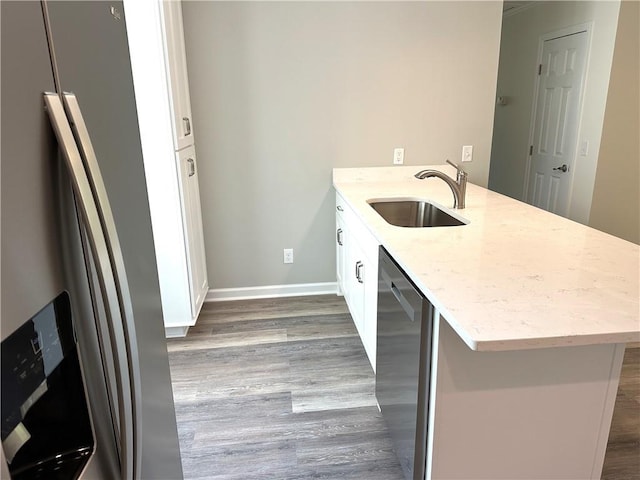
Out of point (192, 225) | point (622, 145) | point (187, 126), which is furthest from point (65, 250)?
point (622, 145)

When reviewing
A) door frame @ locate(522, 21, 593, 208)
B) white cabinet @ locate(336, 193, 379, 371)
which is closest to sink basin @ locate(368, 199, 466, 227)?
white cabinet @ locate(336, 193, 379, 371)

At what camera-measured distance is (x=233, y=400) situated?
7.65 feet

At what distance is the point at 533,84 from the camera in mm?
4578

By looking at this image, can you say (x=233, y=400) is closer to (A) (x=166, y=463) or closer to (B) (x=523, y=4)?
(A) (x=166, y=463)

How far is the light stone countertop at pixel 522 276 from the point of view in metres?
1.09

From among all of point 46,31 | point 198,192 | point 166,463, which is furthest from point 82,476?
point 198,192

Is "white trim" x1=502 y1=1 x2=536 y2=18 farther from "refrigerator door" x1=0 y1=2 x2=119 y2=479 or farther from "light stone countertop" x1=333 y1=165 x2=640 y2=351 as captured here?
"refrigerator door" x1=0 y1=2 x2=119 y2=479

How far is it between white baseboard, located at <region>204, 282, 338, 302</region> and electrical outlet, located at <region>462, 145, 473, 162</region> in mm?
1445

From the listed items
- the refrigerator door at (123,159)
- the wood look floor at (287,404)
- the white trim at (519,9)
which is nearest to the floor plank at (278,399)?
the wood look floor at (287,404)

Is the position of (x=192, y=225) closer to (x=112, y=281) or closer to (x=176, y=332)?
(x=176, y=332)

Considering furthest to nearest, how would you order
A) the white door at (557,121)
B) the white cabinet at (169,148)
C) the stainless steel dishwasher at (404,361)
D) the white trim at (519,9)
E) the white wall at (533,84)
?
the white trim at (519,9)
the white door at (557,121)
the white wall at (533,84)
the white cabinet at (169,148)
the stainless steel dishwasher at (404,361)

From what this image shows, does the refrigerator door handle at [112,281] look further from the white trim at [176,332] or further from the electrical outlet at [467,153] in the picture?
the electrical outlet at [467,153]

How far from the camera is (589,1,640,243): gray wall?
11.0ft

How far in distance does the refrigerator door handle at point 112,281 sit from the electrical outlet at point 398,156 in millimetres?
2825
